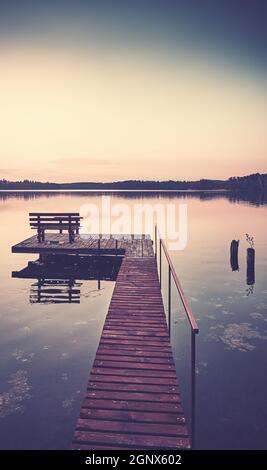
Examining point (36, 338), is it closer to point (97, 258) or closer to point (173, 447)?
point (173, 447)

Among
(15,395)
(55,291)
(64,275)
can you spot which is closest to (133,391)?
(15,395)

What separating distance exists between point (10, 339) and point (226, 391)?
7.24m

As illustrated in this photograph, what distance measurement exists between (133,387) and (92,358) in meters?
4.30

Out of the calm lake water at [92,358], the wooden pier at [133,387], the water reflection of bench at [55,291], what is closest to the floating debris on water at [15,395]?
the calm lake water at [92,358]

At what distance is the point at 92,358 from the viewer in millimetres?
10820

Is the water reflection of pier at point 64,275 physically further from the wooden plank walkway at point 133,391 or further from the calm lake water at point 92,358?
the wooden plank walkway at point 133,391

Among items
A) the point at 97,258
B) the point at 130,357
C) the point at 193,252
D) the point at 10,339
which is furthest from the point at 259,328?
the point at 193,252

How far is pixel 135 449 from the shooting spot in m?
5.23

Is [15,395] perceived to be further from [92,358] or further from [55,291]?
[55,291]

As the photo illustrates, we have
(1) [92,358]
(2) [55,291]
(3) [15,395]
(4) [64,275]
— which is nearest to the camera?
(3) [15,395]

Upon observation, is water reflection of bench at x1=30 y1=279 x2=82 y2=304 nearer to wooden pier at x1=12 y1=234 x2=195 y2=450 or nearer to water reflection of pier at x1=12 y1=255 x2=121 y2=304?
water reflection of pier at x1=12 y1=255 x2=121 y2=304

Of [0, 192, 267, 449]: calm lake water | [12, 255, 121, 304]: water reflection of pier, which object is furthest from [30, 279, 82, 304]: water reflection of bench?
[0, 192, 267, 449]: calm lake water

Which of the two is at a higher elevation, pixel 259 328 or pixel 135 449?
pixel 135 449

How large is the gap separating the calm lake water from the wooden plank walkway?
1.59 meters
